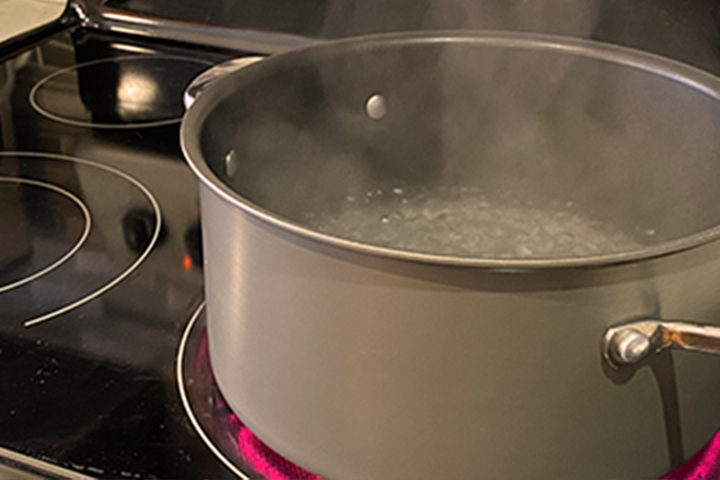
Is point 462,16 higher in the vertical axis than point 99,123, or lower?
higher

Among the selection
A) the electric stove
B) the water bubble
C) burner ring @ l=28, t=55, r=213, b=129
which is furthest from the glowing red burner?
burner ring @ l=28, t=55, r=213, b=129

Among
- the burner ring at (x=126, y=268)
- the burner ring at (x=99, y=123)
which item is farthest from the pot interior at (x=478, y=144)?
the burner ring at (x=99, y=123)

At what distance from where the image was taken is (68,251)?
0.66 metres

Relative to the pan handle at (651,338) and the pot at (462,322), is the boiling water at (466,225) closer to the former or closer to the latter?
the pot at (462,322)

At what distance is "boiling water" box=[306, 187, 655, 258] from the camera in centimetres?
67

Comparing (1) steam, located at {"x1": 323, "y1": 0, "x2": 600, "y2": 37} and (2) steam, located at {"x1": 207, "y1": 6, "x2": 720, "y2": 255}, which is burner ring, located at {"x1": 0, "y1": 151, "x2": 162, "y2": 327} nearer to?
(2) steam, located at {"x1": 207, "y1": 6, "x2": 720, "y2": 255}

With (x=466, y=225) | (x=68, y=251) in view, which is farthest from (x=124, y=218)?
(x=466, y=225)

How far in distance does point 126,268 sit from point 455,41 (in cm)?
31

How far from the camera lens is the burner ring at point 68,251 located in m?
0.62

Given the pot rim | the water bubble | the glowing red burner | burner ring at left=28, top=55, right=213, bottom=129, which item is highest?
the pot rim

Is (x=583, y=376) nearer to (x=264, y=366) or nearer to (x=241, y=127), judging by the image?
(x=264, y=366)

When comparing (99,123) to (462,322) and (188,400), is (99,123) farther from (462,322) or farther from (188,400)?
(462,322)

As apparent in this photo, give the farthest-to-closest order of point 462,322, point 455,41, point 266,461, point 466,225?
point 466,225
point 455,41
point 266,461
point 462,322

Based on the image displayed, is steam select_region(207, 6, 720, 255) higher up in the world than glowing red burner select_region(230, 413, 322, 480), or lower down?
higher up
